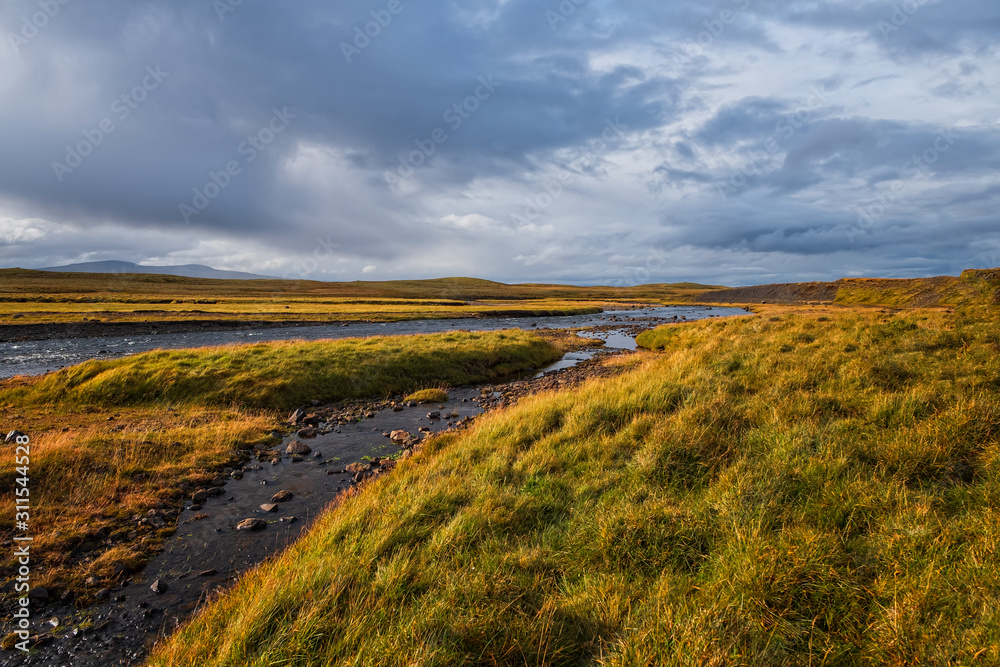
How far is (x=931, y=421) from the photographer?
6750mm

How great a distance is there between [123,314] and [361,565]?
75243 millimetres

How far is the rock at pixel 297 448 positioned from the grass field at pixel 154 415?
1.03 meters

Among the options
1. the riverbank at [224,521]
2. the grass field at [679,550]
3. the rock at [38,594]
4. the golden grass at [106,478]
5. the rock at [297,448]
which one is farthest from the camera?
the rock at [297,448]

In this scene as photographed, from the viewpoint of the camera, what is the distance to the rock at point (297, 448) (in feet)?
39.9

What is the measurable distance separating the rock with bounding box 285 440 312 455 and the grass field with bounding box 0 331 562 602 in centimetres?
103

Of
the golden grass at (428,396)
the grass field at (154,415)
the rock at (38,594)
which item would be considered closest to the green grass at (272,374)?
the grass field at (154,415)

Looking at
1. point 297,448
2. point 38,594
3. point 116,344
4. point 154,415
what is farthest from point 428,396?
point 116,344

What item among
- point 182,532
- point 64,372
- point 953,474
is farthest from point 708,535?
point 64,372

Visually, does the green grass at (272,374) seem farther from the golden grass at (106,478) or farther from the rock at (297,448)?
the rock at (297,448)

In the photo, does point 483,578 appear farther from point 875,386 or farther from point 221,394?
point 221,394

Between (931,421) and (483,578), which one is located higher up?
(931,421)

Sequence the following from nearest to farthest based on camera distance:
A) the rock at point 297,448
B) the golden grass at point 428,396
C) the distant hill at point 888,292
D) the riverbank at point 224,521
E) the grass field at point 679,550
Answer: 1. the grass field at point 679,550
2. the riverbank at point 224,521
3. the rock at point 297,448
4. the distant hill at point 888,292
5. the golden grass at point 428,396

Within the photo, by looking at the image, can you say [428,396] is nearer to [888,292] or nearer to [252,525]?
[252,525]

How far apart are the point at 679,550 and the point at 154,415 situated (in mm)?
17365
